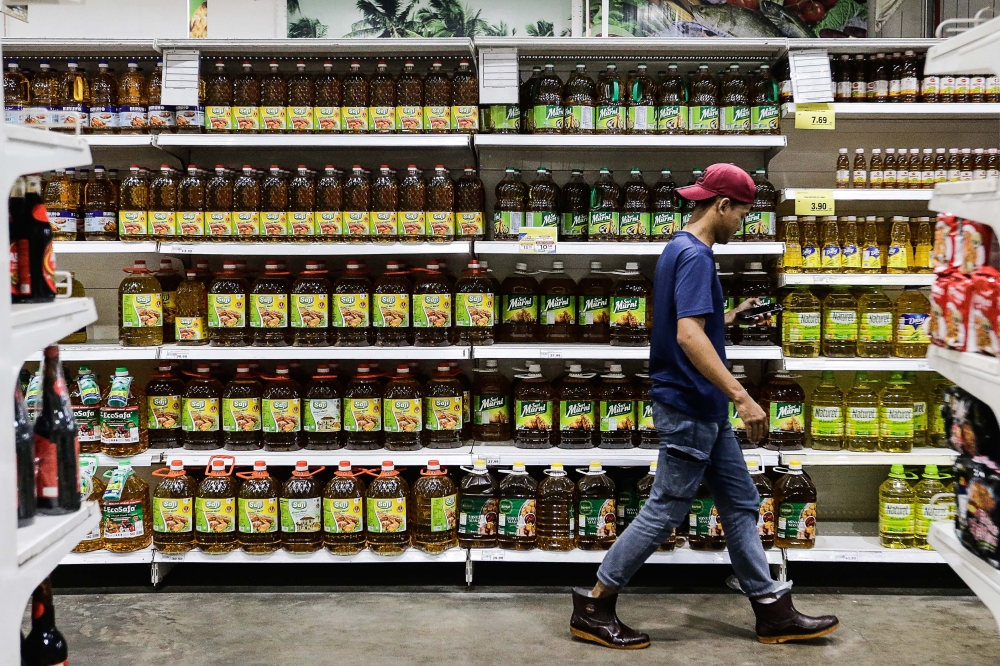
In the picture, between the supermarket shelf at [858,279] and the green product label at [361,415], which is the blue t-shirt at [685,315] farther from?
the green product label at [361,415]

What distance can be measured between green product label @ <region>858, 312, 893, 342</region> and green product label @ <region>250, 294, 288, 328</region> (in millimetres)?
2627

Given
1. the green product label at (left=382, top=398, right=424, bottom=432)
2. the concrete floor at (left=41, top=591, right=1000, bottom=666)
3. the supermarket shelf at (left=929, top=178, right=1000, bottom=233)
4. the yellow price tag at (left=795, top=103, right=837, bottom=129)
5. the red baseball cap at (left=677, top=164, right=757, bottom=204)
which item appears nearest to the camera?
the supermarket shelf at (left=929, top=178, right=1000, bottom=233)

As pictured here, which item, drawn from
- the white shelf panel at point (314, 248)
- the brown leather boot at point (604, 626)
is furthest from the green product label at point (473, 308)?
the brown leather boot at point (604, 626)

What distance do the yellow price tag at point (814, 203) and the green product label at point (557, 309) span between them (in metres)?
1.08

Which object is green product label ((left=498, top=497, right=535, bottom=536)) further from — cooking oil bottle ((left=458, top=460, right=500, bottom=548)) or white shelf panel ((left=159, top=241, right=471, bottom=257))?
white shelf panel ((left=159, top=241, right=471, bottom=257))

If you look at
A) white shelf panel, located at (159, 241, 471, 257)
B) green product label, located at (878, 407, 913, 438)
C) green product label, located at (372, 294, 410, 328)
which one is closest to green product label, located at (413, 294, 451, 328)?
green product label, located at (372, 294, 410, 328)

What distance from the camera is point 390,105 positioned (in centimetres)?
390

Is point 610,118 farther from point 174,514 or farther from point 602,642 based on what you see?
point 174,514

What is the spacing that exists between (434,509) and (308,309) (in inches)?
41.5

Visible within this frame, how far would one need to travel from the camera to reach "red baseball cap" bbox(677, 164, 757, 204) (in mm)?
3000

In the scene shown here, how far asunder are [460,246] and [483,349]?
1.53ft

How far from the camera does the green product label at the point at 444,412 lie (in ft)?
12.7

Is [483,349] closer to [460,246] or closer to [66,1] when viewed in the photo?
[460,246]

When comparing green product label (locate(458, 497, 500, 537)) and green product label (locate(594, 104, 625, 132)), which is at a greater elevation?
green product label (locate(594, 104, 625, 132))
